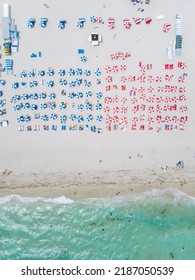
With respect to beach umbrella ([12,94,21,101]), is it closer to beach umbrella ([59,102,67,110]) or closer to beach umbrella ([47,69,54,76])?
beach umbrella ([47,69,54,76])

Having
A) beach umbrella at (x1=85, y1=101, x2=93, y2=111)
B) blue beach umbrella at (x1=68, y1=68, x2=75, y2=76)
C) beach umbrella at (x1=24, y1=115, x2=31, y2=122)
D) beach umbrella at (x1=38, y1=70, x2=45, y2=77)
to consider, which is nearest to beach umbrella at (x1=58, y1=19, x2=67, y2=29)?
blue beach umbrella at (x1=68, y1=68, x2=75, y2=76)

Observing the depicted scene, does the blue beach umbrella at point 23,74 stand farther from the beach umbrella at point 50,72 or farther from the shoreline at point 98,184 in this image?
the shoreline at point 98,184

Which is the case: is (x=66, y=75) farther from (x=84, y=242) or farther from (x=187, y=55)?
(x=84, y=242)

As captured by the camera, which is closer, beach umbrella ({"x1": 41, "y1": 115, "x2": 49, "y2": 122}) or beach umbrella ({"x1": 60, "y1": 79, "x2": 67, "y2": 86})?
beach umbrella ({"x1": 60, "y1": 79, "x2": 67, "y2": 86})

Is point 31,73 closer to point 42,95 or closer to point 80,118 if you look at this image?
point 42,95

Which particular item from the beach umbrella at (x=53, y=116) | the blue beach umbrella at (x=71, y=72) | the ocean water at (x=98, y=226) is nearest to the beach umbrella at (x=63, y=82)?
the blue beach umbrella at (x=71, y=72)

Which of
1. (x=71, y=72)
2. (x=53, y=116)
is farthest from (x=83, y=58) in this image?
(x=53, y=116)
